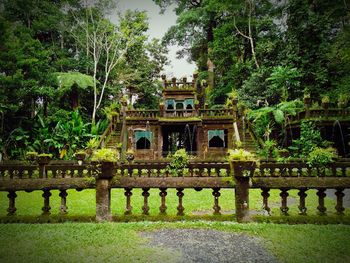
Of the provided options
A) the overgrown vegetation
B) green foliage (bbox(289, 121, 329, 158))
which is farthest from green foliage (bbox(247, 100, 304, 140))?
the overgrown vegetation

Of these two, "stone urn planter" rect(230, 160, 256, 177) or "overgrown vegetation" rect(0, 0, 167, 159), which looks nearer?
"stone urn planter" rect(230, 160, 256, 177)

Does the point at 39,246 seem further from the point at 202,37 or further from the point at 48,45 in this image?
the point at 202,37

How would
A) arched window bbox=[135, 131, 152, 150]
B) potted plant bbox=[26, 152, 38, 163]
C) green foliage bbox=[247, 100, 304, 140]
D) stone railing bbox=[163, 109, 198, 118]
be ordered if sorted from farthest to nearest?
arched window bbox=[135, 131, 152, 150] < stone railing bbox=[163, 109, 198, 118] < green foliage bbox=[247, 100, 304, 140] < potted plant bbox=[26, 152, 38, 163]

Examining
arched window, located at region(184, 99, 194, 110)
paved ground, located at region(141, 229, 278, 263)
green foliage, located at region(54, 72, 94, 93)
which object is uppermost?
green foliage, located at region(54, 72, 94, 93)

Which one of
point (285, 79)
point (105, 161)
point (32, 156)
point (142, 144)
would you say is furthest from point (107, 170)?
point (142, 144)

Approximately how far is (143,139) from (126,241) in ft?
67.7

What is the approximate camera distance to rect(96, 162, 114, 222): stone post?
217 inches

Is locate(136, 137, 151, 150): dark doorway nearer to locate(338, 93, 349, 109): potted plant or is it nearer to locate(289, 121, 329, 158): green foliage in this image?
locate(289, 121, 329, 158): green foliage

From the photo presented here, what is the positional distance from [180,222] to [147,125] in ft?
60.8

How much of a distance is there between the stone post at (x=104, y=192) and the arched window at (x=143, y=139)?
18066 millimetres

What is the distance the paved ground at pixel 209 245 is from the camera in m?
3.94

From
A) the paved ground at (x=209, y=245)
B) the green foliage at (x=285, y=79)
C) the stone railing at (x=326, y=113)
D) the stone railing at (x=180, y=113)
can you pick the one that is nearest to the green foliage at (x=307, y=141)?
the stone railing at (x=326, y=113)

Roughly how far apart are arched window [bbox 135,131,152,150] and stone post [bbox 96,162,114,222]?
1807 cm

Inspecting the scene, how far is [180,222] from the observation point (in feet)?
17.7
